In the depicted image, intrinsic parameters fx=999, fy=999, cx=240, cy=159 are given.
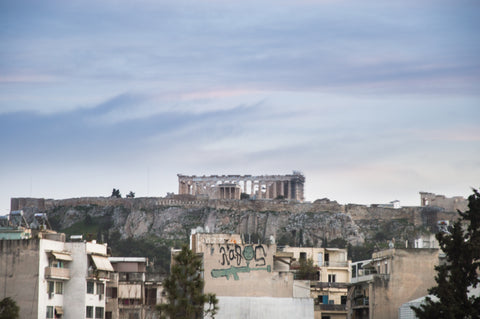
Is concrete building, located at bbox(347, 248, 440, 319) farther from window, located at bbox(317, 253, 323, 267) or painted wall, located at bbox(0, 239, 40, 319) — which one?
painted wall, located at bbox(0, 239, 40, 319)

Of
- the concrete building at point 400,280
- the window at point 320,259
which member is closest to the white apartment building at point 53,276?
the concrete building at point 400,280

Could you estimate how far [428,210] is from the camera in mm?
178125

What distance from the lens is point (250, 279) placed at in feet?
215

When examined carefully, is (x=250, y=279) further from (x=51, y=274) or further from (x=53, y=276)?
(x=51, y=274)

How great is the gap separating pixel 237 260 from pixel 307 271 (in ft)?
44.9

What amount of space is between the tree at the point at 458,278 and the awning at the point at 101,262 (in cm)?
2563

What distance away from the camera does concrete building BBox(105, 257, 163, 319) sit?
72062 millimetres

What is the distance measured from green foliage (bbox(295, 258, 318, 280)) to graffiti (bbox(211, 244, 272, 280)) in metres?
10.8

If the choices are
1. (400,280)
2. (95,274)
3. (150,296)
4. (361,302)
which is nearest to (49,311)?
(95,274)

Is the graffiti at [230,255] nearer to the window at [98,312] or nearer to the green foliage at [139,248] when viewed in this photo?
the window at [98,312]

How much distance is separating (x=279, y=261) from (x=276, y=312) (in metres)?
5.72

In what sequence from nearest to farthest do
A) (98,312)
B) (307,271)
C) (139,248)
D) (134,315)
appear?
(98,312), (134,315), (307,271), (139,248)

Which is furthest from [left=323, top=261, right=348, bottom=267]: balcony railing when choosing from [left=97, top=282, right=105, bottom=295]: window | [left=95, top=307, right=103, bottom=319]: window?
[left=95, top=307, right=103, bottom=319]: window

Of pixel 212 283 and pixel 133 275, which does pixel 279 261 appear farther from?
pixel 133 275
